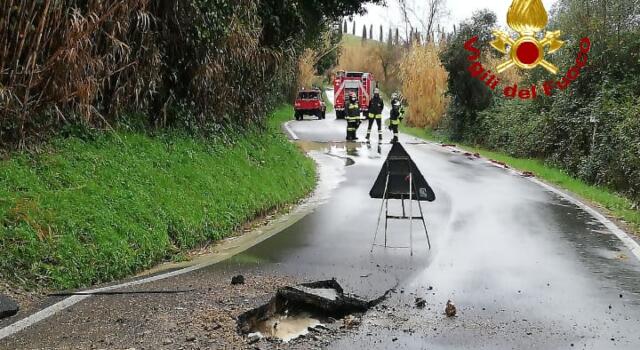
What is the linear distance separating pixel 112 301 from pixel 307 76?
1766 inches

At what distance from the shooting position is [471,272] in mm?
7266

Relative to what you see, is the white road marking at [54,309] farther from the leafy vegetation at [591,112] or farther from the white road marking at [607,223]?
the leafy vegetation at [591,112]

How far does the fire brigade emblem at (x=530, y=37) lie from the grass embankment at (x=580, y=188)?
10.1 feet

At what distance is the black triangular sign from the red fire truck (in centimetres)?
3520

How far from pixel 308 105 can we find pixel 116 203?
35.3m

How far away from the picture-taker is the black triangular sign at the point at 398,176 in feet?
28.4

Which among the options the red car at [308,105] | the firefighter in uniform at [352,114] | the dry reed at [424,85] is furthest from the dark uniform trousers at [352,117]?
the red car at [308,105]

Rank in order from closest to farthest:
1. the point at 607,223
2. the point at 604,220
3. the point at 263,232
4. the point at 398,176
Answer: the point at 398,176 < the point at 263,232 < the point at 607,223 < the point at 604,220

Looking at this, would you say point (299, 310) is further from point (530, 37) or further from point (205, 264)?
point (530, 37)

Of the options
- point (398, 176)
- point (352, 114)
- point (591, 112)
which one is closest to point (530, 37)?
point (591, 112)

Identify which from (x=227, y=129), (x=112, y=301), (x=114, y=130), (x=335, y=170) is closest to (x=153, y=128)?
(x=114, y=130)

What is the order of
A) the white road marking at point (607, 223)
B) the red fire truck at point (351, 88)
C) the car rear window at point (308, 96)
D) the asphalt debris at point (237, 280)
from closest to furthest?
the asphalt debris at point (237, 280) < the white road marking at point (607, 223) < the car rear window at point (308, 96) < the red fire truck at point (351, 88)

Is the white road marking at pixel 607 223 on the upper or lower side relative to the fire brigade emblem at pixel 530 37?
lower

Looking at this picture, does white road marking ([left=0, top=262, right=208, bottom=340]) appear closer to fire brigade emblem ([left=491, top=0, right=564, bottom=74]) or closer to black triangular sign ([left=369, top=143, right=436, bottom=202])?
black triangular sign ([left=369, top=143, right=436, bottom=202])
